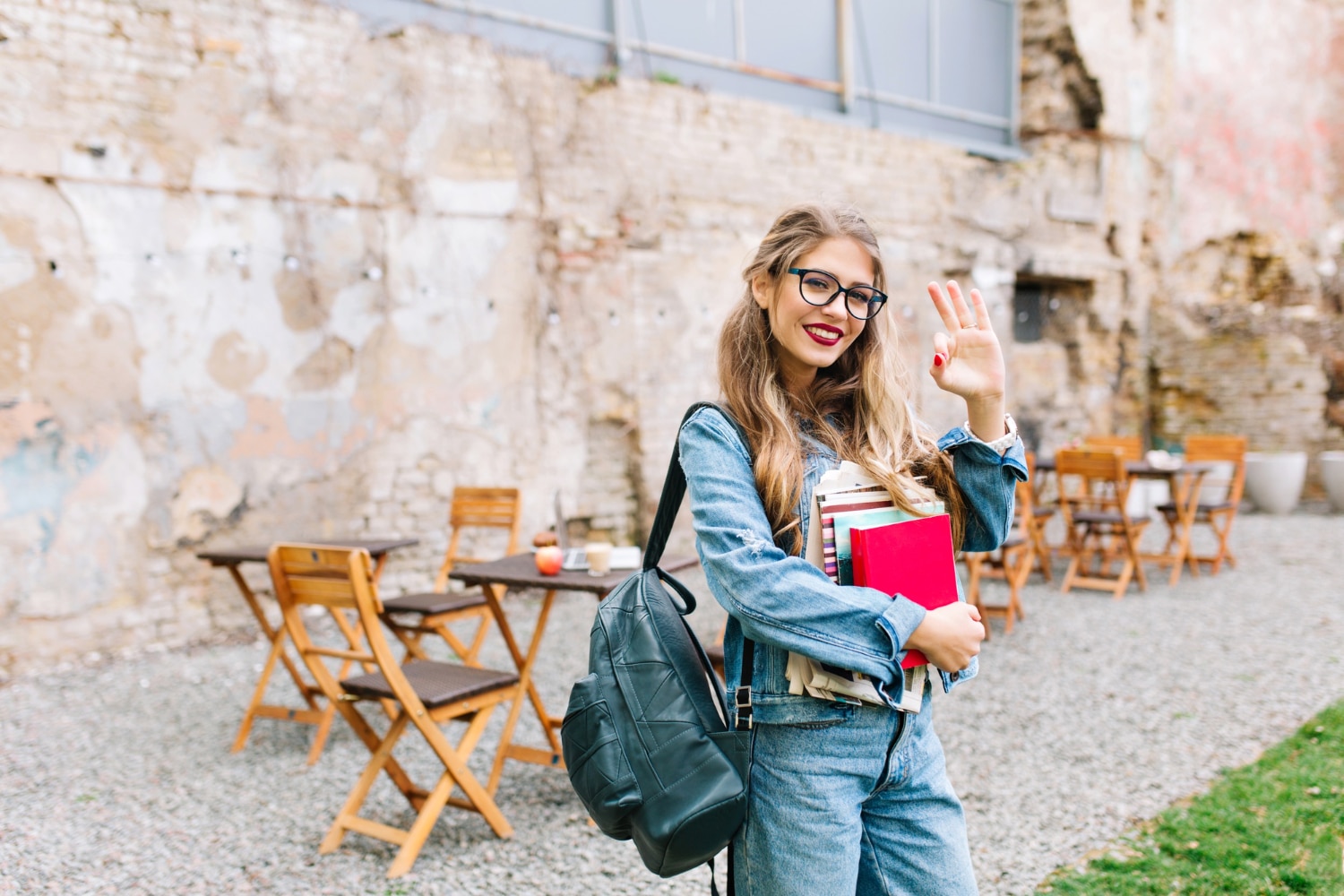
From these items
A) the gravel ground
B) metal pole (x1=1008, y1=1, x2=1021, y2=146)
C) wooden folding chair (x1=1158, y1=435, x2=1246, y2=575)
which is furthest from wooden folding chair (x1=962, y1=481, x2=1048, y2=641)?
metal pole (x1=1008, y1=1, x2=1021, y2=146)

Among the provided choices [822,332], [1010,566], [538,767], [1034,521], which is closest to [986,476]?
[822,332]

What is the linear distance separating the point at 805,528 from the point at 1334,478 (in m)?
10.2

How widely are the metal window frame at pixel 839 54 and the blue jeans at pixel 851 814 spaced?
6.27m

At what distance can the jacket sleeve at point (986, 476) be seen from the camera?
4.72ft

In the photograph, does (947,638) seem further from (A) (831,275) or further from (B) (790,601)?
(A) (831,275)

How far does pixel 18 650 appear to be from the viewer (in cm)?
496

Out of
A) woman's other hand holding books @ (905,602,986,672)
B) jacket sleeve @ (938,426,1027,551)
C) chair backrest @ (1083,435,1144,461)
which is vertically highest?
jacket sleeve @ (938,426,1027,551)

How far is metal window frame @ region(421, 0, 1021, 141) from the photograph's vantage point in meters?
6.63

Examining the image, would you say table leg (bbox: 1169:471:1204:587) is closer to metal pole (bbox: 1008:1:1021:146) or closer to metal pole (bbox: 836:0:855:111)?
metal pole (bbox: 836:0:855:111)

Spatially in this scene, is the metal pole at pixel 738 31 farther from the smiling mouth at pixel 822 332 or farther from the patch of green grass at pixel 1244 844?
the smiling mouth at pixel 822 332

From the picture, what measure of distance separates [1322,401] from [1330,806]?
8.71 metres

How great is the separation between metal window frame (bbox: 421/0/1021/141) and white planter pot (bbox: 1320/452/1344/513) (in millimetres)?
4670

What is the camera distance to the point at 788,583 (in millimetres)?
1254

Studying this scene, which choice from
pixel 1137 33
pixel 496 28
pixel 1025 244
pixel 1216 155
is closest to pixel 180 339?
pixel 496 28
